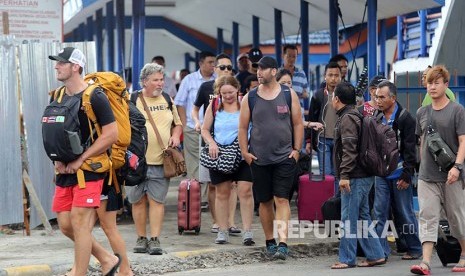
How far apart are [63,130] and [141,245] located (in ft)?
8.98

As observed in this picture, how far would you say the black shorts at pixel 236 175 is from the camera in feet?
39.2

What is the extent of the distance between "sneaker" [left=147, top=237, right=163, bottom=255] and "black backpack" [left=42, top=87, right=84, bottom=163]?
2460 millimetres

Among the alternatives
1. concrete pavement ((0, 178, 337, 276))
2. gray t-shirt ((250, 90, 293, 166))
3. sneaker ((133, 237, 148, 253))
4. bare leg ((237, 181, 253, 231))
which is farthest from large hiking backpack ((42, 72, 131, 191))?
bare leg ((237, 181, 253, 231))

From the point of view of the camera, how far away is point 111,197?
937 centimetres

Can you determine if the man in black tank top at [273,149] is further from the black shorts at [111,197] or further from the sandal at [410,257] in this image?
the black shorts at [111,197]

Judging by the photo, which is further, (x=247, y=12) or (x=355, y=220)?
(x=247, y=12)

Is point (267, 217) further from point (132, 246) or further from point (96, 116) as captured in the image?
point (96, 116)

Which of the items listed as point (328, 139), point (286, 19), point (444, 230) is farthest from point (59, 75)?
point (286, 19)

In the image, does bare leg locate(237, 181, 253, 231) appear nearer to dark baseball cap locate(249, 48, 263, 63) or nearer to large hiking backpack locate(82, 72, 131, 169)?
large hiking backpack locate(82, 72, 131, 169)

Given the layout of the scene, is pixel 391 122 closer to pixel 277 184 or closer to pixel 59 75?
pixel 277 184

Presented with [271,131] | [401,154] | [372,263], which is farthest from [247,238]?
[401,154]

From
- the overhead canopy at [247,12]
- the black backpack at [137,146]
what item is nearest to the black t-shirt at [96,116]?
the black backpack at [137,146]

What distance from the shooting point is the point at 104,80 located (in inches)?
363

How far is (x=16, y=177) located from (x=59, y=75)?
147 inches
